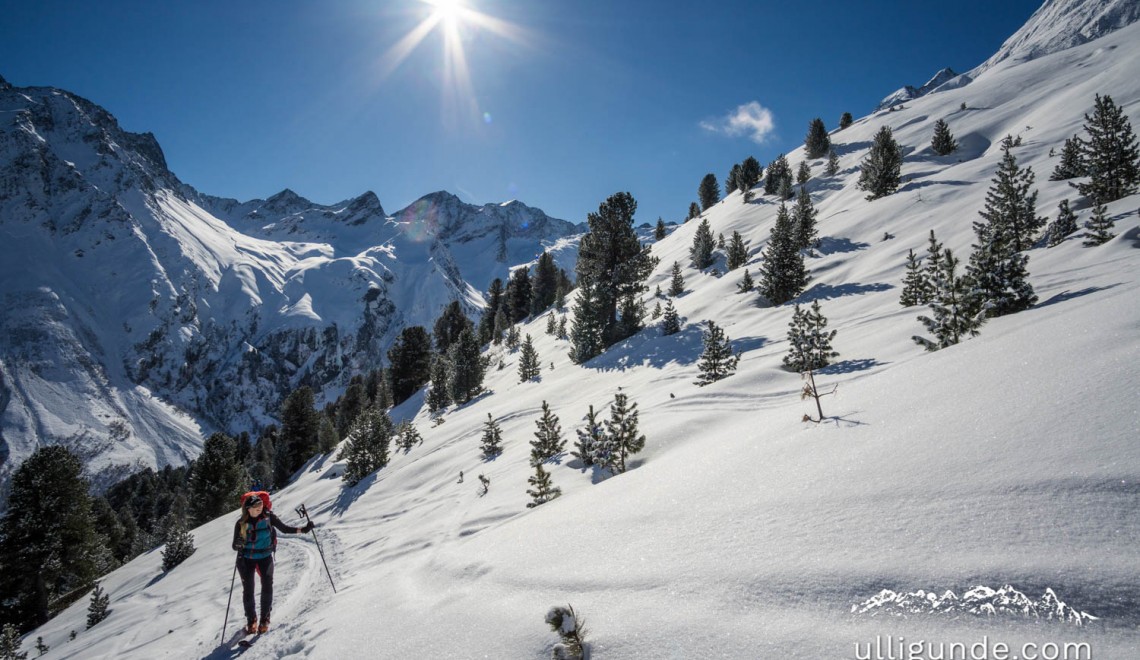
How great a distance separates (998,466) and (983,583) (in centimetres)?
121

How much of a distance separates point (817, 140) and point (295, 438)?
2474 inches

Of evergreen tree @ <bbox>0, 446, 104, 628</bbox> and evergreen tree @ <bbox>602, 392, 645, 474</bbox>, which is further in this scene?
evergreen tree @ <bbox>0, 446, 104, 628</bbox>

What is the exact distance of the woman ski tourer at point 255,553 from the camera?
608cm

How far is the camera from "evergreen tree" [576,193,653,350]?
968 inches

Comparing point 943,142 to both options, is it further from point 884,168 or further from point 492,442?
point 492,442

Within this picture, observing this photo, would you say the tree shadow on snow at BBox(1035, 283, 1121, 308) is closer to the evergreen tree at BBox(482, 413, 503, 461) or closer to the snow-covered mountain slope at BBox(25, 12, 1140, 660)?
the snow-covered mountain slope at BBox(25, 12, 1140, 660)

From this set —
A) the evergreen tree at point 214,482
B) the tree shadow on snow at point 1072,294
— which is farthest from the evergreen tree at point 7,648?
the tree shadow on snow at point 1072,294

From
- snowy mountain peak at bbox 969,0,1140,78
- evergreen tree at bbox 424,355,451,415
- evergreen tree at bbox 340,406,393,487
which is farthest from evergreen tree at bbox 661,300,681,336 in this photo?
snowy mountain peak at bbox 969,0,1140,78

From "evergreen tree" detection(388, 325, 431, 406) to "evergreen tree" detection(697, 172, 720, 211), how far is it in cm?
4094

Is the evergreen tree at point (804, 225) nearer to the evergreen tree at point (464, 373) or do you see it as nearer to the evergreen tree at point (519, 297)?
the evergreen tree at point (464, 373)

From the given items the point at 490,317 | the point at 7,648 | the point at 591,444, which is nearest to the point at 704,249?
the point at 591,444

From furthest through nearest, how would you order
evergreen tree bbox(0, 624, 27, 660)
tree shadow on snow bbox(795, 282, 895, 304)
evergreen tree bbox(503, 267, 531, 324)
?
evergreen tree bbox(503, 267, 531, 324), tree shadow on snow bbox(795, 282, 895, 304), evergreen tree bbox(0, 624, 27, 660)

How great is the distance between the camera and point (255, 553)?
6246 mm

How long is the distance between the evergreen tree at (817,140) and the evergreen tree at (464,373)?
147 feet
